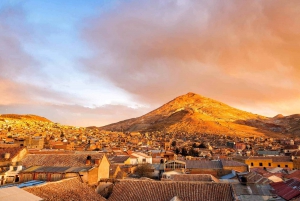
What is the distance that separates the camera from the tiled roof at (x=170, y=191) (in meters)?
18.4

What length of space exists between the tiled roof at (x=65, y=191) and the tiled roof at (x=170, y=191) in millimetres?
1875

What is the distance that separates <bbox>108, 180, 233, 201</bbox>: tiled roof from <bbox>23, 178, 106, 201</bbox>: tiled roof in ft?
6.15

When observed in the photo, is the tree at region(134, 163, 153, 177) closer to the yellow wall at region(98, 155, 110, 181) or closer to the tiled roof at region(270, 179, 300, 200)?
the yellow wall at region(98, 155, 110, 181)

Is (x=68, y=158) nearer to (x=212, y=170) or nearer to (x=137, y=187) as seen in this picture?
(x=137, y=187)

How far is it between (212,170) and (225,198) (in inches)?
983

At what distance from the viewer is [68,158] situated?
27516 millimetres

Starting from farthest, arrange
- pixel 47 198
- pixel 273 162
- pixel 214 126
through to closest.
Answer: pixel 214 126 < pixel 273 162 < pixel 47 198

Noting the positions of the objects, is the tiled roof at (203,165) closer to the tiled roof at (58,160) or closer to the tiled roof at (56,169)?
the tiled roof at (58,160)

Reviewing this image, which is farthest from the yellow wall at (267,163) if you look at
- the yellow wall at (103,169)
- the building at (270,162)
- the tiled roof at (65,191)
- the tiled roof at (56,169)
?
the tiled roof at (65,191)

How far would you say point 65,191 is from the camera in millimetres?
17062

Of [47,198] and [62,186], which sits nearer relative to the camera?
[47,198]

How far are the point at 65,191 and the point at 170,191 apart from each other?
6886 millimetres

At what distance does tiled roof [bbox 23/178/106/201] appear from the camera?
1525cm

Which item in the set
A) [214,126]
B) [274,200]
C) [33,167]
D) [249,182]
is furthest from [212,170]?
[214,126]
